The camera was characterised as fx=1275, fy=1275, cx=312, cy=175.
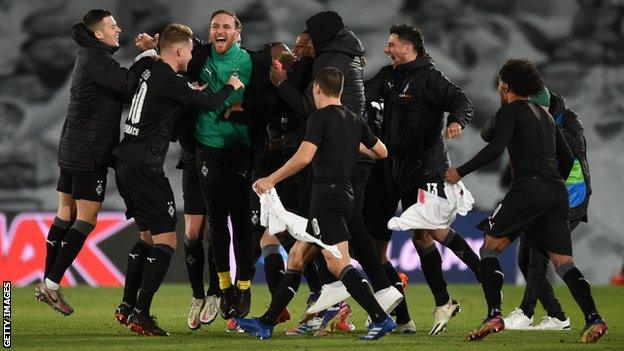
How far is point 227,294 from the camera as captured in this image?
9008mm

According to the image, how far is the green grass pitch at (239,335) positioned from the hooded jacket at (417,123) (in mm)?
1154

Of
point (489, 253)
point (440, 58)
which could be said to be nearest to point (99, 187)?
point (489, 253)

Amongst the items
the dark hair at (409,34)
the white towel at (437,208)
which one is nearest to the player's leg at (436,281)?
the white towel at (437,208)

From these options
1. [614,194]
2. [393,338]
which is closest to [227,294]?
[393,338]

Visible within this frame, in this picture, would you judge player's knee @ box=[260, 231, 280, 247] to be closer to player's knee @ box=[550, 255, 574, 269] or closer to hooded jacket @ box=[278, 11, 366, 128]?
hooded jacket @ box=[278, 11, 366, 128]

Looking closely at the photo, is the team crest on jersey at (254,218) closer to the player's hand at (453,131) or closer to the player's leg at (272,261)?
the player's leg at (272,261)

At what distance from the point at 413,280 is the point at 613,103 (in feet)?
19.3

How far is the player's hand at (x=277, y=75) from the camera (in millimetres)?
8914

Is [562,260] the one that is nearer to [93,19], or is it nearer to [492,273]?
[492,273]

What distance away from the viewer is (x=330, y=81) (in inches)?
311

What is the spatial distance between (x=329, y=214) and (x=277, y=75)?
149cm

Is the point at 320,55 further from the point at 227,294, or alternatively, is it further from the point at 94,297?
the point at 94,297

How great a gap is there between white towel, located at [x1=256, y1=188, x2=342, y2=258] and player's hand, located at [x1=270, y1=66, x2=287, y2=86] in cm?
126

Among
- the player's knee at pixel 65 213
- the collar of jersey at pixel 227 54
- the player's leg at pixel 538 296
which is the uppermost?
the collar of jersey at pixel 227 54
